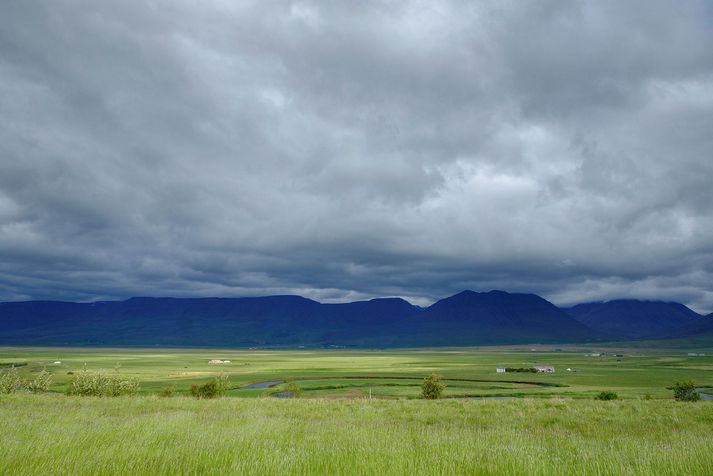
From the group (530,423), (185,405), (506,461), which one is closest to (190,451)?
(506,461)

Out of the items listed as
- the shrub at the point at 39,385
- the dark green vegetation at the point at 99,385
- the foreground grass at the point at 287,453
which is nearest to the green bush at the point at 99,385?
the dark green vegetation at the point at 99,385

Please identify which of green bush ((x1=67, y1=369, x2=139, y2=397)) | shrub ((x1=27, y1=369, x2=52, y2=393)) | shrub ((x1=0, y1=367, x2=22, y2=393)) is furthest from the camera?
shrub ((x1=27, y1=369, x2=52, y2=393))

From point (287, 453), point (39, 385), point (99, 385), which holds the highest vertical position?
point (287, 453)

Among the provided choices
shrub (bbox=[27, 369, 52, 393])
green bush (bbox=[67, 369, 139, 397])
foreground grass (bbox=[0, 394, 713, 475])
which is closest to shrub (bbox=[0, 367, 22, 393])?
shrub (bbox=[27, 369, 52, 393])

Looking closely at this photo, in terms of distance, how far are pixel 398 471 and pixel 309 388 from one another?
284 ft

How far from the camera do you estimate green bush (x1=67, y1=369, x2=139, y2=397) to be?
170 feet

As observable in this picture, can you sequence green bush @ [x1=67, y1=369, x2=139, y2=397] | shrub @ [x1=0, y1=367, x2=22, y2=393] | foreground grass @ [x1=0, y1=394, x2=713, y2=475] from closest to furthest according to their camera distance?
foreground grass @ [x1=0, y1=394, x2=713, y2=475] → shrub @ [x1=0, y1=367, x2=22, y2=393] → green bush @ [x1=67, y1=369, x2=139, y2=397]

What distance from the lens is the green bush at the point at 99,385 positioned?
51.8 m

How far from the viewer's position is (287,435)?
1642 centimetres

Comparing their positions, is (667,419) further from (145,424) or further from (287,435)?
(145,424)

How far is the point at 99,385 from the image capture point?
173ft

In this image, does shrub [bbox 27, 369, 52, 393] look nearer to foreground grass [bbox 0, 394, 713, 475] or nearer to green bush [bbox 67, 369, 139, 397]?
green bush [bbox 67, 369, 139, 397]

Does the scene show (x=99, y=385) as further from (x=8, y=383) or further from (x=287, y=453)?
(x=287, y=453)

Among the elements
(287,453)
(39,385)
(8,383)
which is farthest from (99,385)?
(287,453)
